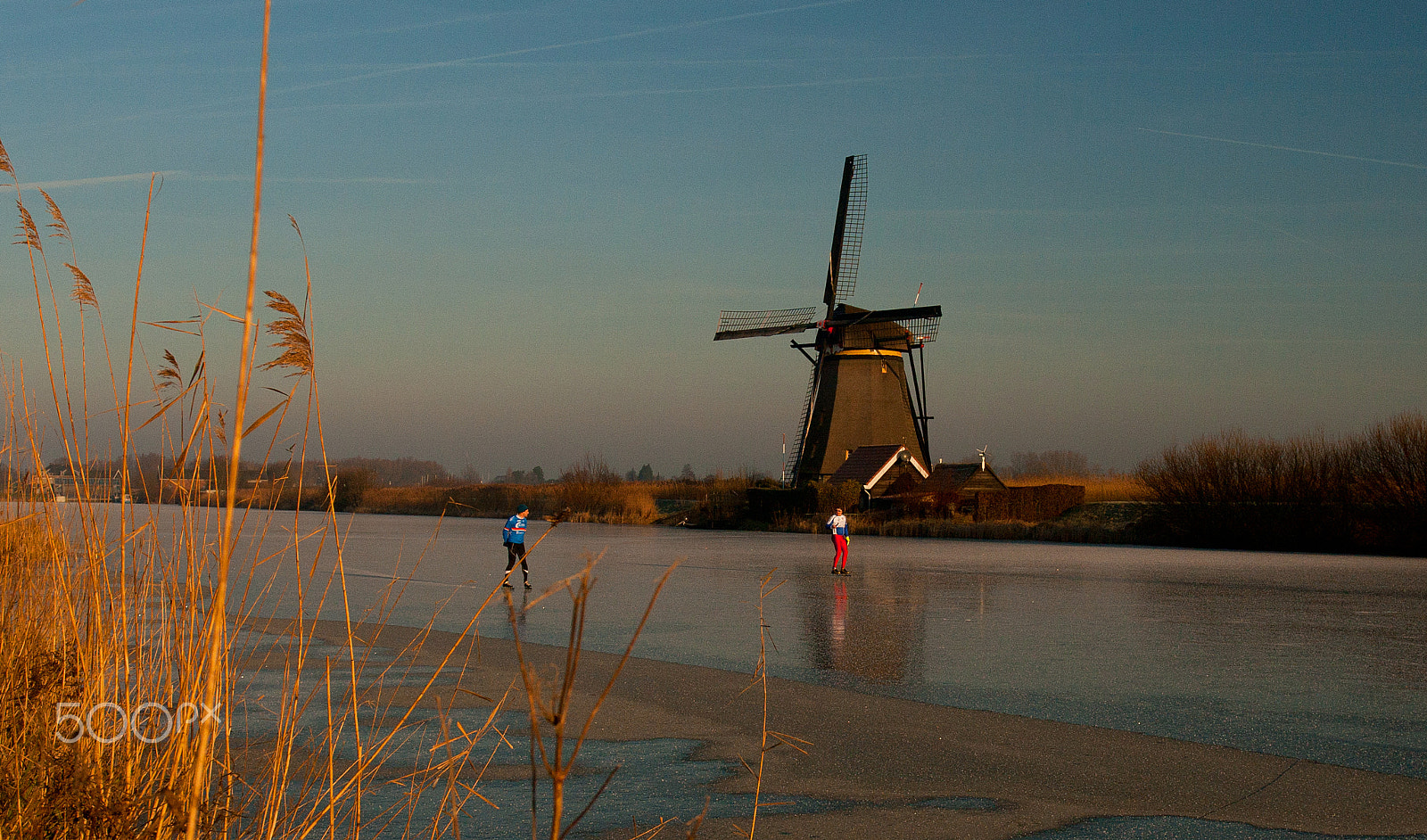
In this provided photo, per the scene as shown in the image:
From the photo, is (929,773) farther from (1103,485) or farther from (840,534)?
(1103,485)

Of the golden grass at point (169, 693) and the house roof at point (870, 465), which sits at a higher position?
the house roof at point (870, 465)

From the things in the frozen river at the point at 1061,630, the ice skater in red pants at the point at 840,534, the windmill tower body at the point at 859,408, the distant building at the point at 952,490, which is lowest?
the frozen river at the point at 1061,630

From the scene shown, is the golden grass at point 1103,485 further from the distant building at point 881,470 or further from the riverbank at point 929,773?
the riverbank at point 929,773

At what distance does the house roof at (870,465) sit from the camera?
37.2 m

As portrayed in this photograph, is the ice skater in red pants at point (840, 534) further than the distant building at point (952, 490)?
No

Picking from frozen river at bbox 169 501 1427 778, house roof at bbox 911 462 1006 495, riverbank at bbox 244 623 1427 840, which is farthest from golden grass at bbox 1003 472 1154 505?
riverbank at bbox 244 623 1427 840

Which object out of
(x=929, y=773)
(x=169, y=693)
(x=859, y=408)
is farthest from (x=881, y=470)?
(x=169, y=693)

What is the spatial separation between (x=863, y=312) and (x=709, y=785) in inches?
1403

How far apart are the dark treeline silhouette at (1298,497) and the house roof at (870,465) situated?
9.13 metres

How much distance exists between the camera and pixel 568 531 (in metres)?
34.3

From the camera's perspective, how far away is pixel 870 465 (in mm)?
37781

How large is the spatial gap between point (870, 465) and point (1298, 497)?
13.9m

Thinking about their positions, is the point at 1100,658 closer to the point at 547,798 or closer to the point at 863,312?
the point at 547,798

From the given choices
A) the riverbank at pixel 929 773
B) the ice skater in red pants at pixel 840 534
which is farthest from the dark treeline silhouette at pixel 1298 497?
the riverbank at pixel 929 773
